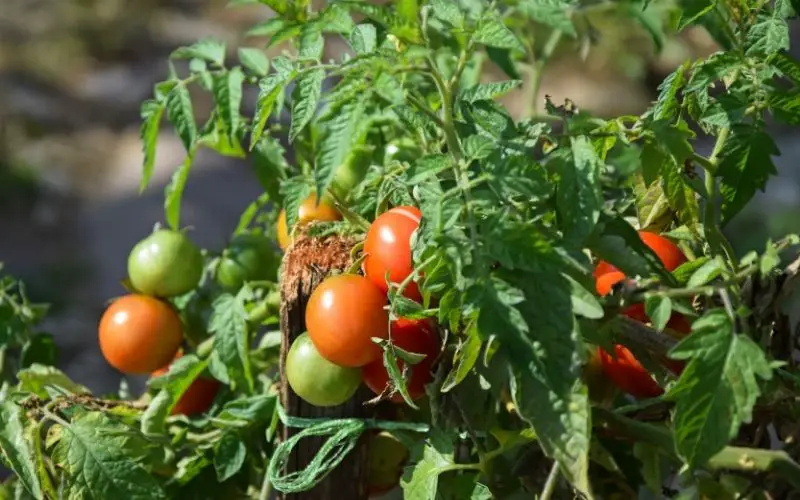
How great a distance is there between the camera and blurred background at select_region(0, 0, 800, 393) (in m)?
3.53

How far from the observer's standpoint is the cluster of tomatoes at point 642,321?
0.85m

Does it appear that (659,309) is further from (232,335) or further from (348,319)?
(232,335)

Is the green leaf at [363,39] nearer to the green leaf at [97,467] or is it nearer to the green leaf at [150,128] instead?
the green leaf at [150,128]

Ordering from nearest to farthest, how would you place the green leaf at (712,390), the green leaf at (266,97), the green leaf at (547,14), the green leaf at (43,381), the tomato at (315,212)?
1. the green leaf at (712,390)
2. the green leaf at (266,97)
3. the green leaf at (547,14)
4. the tomato at (315,212)
5. the green leaf at (43,381)

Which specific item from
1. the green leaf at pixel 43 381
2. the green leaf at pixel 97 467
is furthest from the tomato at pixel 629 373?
the green leaf at pixel 43 381

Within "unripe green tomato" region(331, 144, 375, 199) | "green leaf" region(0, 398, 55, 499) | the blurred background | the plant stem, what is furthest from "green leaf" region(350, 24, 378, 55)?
the blurred background

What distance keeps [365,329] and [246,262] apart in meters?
0.32

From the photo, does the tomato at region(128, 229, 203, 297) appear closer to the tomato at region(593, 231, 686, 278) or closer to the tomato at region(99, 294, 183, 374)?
the tomato at region(99, 294, 183, 374)

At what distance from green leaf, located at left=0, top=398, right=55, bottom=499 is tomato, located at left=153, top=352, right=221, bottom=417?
0.18 meters

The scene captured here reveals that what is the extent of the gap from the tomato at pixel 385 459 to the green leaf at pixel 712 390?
410 millimetres

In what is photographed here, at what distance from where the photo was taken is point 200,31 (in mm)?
5152

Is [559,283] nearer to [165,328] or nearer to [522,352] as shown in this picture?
[522,352]

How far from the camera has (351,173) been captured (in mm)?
1076

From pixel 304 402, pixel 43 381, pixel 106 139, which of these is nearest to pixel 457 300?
pixel 304 402
